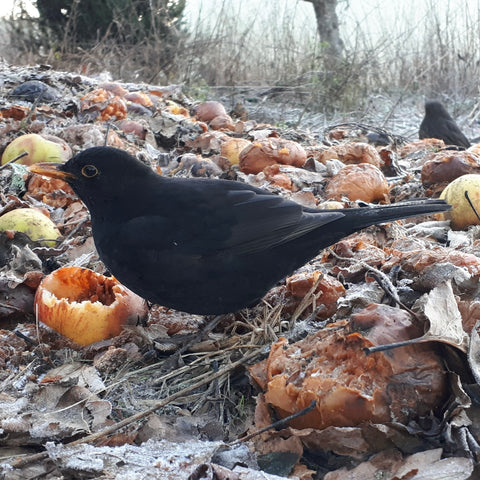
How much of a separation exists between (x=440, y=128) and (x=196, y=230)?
18.2ft

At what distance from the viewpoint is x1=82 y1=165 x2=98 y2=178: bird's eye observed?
9.02 ft

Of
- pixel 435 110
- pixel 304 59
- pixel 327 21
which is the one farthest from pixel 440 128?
pixel 327 21

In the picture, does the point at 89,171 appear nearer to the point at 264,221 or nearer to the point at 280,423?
the point at 264,221

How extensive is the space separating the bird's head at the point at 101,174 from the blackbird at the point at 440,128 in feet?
17.6

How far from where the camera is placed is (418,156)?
5.82m

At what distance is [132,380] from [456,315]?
127 cm

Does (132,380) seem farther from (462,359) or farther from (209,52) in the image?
(209,52)

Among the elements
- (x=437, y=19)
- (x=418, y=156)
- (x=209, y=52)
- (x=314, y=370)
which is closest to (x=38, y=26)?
(x=209, y=52)

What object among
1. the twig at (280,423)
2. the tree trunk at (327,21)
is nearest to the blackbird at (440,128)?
the twig at (280,423)

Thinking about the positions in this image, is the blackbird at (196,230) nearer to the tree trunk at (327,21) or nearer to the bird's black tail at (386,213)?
the bird's black tail at (386,213)

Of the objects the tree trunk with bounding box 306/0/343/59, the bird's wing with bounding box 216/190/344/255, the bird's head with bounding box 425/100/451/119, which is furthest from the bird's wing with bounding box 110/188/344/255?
the tree trunk with bounding box 306/0/343/59

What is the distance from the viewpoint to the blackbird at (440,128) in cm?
721

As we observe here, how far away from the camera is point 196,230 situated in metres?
2.59

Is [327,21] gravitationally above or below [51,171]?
above
